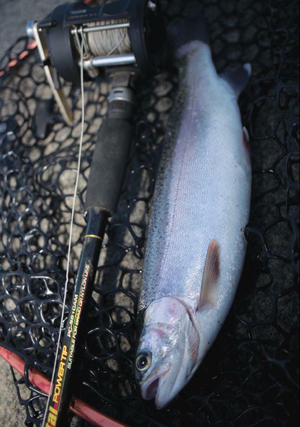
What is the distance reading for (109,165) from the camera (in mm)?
1674

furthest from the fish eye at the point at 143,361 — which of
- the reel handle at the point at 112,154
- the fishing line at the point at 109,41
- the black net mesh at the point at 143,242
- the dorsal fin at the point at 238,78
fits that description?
the fishing line at the point at 109,41

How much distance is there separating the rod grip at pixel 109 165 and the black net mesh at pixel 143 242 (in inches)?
5.5

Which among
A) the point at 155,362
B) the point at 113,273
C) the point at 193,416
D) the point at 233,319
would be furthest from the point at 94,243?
the point at 193,416

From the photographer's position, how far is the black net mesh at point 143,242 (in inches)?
53.4

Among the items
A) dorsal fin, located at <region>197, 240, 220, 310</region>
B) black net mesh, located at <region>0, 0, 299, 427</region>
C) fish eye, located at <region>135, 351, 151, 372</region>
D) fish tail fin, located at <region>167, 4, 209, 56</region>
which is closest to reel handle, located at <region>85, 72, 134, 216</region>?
black net mesh, located at <region>0, 0, 299, 427</region>

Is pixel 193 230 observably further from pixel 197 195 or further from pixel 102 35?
pixel 102 35

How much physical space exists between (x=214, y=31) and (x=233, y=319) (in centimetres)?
152

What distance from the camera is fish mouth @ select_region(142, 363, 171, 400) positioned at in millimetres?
1285

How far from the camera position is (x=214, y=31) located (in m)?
2.01

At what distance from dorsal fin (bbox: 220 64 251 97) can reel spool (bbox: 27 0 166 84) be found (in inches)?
13.9

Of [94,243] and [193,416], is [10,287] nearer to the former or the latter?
[94,243]

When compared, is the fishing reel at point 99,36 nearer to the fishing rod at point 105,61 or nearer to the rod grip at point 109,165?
the fishing rod at point 105,61

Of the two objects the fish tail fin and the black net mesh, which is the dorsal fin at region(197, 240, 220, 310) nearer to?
the black net mesh

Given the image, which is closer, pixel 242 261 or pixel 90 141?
pixel 242 261
